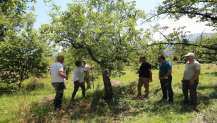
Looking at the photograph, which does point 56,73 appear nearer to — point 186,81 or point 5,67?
point 186,81

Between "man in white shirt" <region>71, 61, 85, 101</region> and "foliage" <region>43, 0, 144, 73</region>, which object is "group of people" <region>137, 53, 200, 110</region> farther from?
"man in white shirt" <region>71, 61, 85, 101</region>

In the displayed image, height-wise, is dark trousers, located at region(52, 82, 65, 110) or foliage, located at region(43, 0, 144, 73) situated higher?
foliage, located at region(43, 0, 144, 73)

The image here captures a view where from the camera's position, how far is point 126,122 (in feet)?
48.5

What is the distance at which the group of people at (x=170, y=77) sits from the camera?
17.5 metres

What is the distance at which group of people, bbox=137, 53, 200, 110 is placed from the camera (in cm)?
1752

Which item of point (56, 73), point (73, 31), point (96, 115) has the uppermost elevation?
point (73, 31)

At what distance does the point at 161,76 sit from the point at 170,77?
407 millimetres

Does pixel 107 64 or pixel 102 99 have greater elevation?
pixel 107 64

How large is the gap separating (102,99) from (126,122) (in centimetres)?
571

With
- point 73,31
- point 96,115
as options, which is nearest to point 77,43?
point 73,31

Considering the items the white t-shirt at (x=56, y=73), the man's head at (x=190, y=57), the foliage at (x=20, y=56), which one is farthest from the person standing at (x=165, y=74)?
the foliage at (x=20, y=56)

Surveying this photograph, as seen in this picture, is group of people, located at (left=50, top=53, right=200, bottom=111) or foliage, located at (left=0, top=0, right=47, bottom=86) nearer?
group of people, located at (left=50, top=53, right=200, bottom=111)

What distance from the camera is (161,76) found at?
64.0ft

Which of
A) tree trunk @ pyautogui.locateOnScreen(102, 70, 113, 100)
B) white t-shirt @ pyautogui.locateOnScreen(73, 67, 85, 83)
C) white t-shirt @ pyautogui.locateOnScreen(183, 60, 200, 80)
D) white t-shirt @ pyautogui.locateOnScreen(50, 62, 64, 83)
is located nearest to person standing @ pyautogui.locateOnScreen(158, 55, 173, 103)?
white t-shirt @ pyautogui.locateOnScreen(183, 60, 200, 80)
